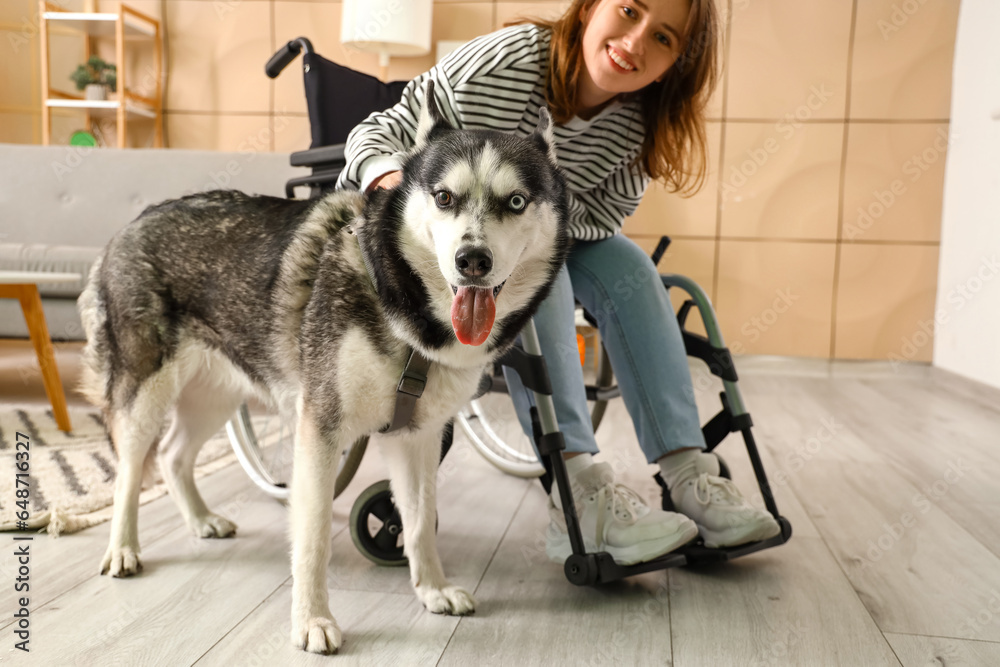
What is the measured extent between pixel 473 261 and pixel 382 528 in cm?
73

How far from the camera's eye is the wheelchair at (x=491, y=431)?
1.36 meters

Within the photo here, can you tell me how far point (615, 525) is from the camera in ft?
4.59

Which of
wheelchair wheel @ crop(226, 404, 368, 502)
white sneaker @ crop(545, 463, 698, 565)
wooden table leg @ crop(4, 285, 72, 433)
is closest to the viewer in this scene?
white sneaker @ crop(545, 463, 698, 565)

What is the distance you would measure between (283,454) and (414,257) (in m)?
1.36

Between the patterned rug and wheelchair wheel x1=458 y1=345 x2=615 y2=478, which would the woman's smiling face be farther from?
the patterned rug

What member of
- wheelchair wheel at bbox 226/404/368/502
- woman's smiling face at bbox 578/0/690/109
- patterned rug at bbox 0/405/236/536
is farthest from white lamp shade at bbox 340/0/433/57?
woman's smiling face at bbox 578/0/690/109

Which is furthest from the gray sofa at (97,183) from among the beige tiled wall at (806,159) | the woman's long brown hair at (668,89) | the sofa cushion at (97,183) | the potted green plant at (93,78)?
the woman's long brown hair at (668,89)

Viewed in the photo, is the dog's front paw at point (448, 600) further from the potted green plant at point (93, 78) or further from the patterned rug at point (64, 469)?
the potted green plant at point (93, 78)

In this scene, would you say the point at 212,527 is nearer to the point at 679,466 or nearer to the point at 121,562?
the point at 121,562

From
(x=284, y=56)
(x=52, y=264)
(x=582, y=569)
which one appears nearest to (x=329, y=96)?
(x=284, y=56)

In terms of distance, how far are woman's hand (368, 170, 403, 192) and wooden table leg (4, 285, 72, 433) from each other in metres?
1.76

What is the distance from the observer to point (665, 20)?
1.49 meters

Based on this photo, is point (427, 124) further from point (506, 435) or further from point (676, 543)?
point (506, 435)

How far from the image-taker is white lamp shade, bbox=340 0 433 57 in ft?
13.5
